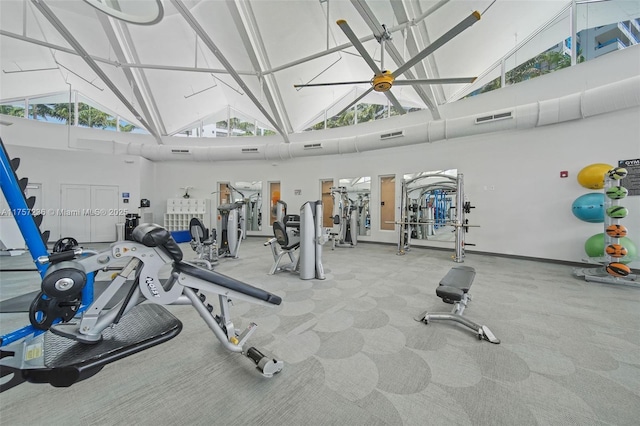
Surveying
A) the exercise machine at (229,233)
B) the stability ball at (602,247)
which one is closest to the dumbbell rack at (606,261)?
the stability ball at (602,247)

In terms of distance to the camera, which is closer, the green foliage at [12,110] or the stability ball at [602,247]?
the stability ball at [602,247]

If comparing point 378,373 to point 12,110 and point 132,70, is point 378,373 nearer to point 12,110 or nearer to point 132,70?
point 132,70

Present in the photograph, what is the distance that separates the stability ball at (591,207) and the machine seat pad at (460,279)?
3.39 meters

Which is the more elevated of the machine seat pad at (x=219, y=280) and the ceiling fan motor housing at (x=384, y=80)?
the ceiling fan motor housing at (x=384, y=80)

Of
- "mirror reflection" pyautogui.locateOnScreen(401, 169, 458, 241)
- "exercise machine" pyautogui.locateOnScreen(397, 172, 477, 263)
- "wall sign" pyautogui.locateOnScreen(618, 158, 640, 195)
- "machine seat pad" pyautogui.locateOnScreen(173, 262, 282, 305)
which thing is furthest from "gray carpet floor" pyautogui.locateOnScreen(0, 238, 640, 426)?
"mirror reflection" pyautogui.locateOnScreen(401, 169, 458, 241)

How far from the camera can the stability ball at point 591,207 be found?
425cm

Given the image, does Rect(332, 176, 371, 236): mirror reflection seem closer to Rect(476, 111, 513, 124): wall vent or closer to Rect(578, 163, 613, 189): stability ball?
Rect(476, 111, 513, 124): wall vent

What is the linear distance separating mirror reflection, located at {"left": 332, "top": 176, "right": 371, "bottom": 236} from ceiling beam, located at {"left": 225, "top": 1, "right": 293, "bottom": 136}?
→ 3026mm

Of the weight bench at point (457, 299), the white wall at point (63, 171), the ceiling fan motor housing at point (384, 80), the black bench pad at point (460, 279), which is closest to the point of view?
the weight bench at point (457, 299)

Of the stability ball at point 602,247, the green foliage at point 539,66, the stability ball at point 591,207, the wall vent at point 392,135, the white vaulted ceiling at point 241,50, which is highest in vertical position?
the white vaulted ceiling at point 241,50

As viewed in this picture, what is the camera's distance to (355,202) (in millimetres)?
8086

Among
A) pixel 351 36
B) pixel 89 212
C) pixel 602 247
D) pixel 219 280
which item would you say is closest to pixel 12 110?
pixel 89 212

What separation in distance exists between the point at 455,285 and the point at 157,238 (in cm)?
251

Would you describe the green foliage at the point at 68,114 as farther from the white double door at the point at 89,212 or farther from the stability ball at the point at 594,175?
the stability ball at the point at 594,175
